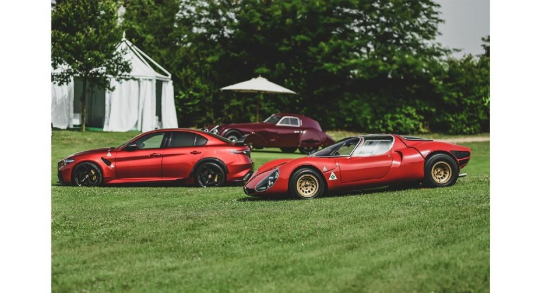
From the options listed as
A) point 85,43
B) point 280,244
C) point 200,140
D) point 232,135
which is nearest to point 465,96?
point 232,135

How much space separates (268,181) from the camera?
→ 487 inches

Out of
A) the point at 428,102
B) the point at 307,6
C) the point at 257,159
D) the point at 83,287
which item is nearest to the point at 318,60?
the point at 307,6

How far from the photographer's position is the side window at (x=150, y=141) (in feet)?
51.2

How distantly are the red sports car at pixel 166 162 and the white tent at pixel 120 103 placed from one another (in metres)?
15.8

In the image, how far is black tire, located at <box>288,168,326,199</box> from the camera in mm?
12234

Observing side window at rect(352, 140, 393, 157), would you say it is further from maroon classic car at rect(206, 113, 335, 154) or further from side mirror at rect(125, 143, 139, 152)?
maroon classic car at rect(206, 113, 335, 154)

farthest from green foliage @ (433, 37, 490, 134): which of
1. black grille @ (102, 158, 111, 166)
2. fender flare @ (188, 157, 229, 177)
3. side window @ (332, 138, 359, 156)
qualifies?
side window @ (332, 138, 359, 156)

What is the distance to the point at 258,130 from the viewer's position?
2448cm

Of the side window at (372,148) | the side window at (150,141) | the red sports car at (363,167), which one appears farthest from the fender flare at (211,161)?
the side window at (372,148)

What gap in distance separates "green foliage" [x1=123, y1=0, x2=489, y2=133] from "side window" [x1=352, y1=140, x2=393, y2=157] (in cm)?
1940

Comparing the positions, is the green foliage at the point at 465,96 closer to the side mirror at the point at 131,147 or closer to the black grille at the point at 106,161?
the side mirror at the point at 131,147
